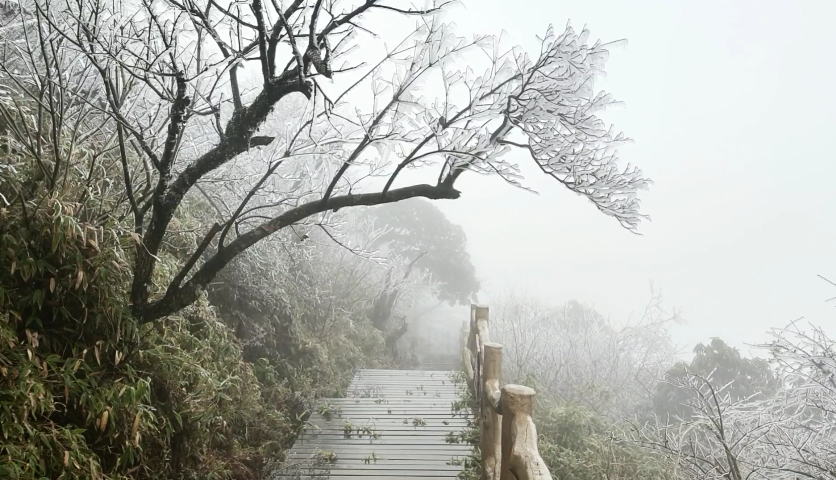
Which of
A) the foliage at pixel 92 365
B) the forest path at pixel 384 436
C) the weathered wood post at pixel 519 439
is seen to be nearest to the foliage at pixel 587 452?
the forest path at pixel 384 436

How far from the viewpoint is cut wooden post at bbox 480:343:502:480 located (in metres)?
2.93

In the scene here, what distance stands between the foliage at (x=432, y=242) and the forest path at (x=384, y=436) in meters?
6.78

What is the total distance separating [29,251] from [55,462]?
874 millimetres

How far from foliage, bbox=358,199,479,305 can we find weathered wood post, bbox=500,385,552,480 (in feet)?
32.0

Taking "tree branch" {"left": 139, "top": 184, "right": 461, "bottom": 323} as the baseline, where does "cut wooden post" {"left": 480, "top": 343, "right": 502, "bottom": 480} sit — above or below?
below

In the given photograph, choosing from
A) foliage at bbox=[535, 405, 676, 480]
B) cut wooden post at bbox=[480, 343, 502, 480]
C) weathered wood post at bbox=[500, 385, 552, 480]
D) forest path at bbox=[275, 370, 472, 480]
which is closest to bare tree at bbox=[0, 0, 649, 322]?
weathered wood post at bbox=[500, 385, 552, 480]

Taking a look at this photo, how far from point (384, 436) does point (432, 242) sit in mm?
8766

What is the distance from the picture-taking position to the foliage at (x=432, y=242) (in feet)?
40.2

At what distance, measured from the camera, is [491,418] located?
3078mm

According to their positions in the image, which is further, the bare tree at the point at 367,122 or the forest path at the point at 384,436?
the forest path at the point at 384,436

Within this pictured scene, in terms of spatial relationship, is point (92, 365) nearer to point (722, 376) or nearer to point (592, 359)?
point (592, 359)

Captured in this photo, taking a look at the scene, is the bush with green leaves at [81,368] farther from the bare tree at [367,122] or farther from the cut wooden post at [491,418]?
the cut wooden post at [491,418]

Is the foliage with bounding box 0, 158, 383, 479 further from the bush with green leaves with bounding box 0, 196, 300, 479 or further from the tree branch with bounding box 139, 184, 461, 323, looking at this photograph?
the tree branch with bounding box 139, 184, 461, 323

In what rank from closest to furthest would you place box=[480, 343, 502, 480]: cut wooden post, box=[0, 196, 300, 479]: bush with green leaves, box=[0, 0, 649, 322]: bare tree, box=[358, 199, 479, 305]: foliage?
box=[0, 196, 300, 479]: bush with green leaves, box=[0, 0, 649, 322]: bare tree, box=[480, 343, 502, 480]: cut wooden post, box=[358, 199, 479, 305]: foliage
